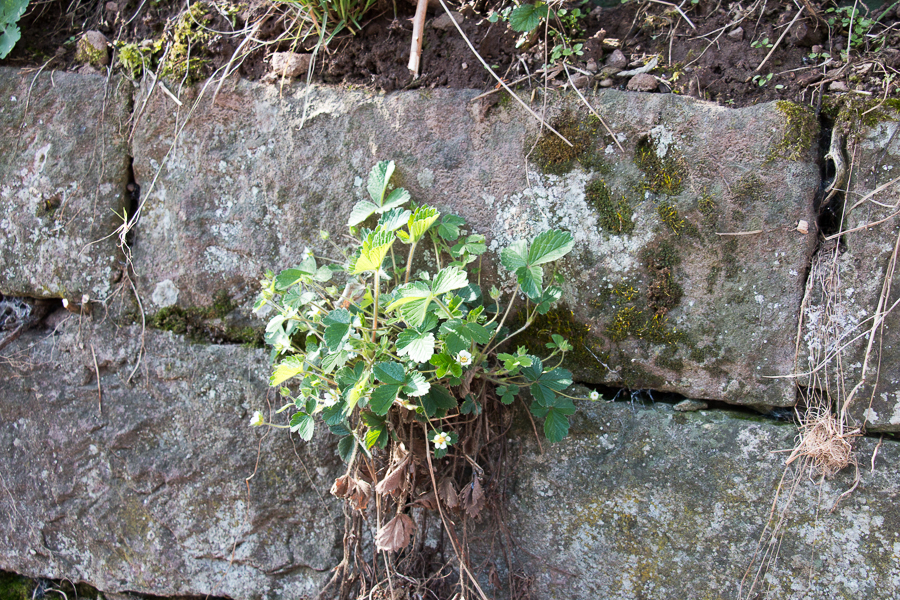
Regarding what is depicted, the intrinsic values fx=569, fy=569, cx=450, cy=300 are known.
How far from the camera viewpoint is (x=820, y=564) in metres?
1.46

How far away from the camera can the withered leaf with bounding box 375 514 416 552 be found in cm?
148

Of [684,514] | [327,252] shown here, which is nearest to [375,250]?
[327,252]

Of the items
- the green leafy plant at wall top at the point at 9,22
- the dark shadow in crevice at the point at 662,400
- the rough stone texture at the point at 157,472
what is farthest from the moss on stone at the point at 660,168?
the green leafy plant at wall top at the point at 9,22

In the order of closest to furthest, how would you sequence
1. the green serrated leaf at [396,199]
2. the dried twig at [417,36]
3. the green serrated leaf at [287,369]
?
the green serrated leaf at [287,369] → the green serrated leaf at [396,199] → the dried twig at [417,36]

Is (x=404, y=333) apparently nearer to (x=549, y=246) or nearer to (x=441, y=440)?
(x=441, y=440)

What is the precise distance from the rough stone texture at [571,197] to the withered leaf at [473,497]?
1.47 ft

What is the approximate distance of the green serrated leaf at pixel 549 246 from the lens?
1.37 metres

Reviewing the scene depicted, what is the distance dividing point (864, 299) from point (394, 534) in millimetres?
1335

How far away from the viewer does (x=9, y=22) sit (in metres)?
1.87

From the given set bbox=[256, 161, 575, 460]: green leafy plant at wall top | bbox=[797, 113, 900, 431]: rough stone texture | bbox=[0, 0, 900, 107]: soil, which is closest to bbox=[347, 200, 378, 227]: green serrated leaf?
bbox=[256, 161, 575, 460]: green leafy plant at wall top

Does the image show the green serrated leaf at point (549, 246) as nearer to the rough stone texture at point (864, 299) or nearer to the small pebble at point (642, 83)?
the small pebble at point (642, 83)

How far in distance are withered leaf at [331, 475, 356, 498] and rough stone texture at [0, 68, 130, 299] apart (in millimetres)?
1025

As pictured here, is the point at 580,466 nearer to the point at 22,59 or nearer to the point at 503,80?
the point at 503,80

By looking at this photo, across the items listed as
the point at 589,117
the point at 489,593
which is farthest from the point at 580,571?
the point at 589,117
